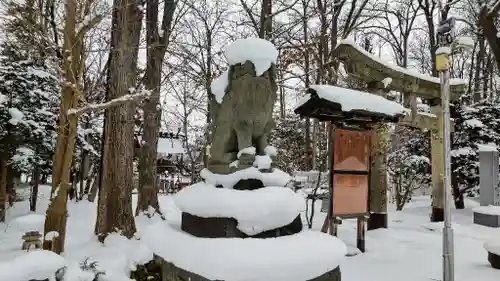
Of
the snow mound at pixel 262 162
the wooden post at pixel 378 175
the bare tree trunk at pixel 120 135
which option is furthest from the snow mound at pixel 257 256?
the wooden post at pixel 378 175

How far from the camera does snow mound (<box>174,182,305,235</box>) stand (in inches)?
144

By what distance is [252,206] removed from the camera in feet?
12.1

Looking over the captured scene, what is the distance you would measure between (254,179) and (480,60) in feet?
A: 67.8

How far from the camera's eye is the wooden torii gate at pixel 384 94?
27.7 feet

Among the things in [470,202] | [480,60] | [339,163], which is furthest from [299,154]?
[339,163]

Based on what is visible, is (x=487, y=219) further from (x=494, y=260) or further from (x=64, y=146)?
(x=64, y=146)

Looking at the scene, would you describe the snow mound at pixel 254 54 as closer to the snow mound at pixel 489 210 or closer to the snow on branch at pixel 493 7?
the snow on branch at pixel 493 7

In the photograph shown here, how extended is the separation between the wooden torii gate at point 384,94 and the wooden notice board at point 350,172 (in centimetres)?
141

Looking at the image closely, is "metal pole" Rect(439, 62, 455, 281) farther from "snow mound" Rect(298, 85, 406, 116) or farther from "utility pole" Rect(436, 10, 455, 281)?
"snow mound" Rect(298, 85, 406, 116)

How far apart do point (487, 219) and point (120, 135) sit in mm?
10165

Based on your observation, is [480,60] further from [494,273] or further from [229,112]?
[229,112]

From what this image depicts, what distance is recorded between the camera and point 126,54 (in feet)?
25.9

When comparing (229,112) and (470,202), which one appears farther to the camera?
(470,202)

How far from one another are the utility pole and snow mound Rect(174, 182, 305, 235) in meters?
2.81
